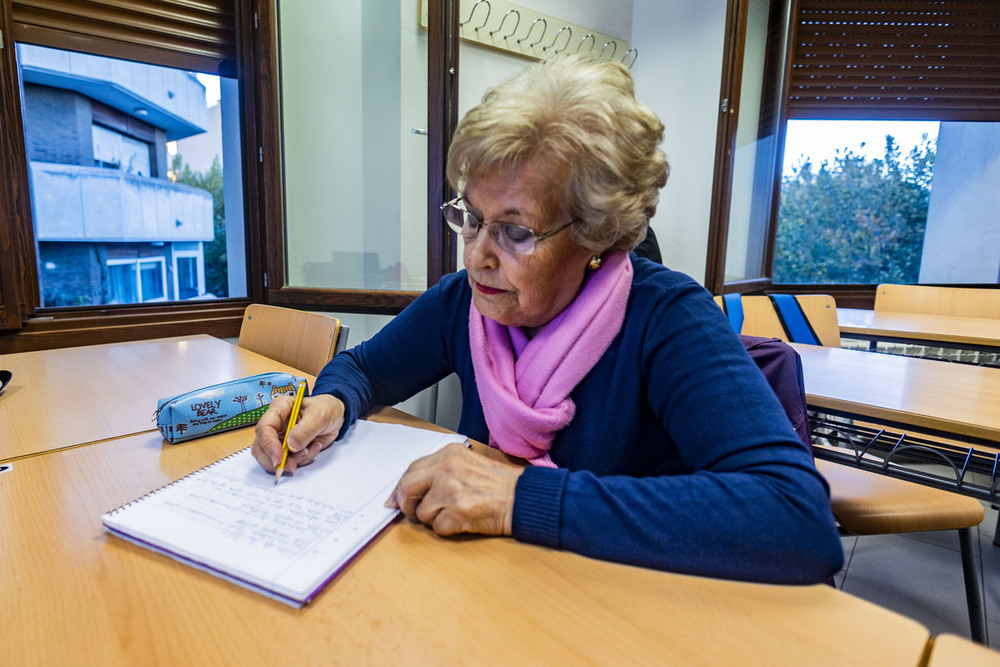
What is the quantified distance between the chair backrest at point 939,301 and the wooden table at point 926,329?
0.09 m

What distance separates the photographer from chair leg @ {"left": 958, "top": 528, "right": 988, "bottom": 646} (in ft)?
4.31

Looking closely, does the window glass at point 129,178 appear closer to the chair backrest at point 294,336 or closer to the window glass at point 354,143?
the window glass at point 354,143

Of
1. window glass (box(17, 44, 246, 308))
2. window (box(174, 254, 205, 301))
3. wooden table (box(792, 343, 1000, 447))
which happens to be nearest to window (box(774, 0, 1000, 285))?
wooden table (box(792, 343, 1000, 447))

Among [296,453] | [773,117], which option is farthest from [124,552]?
[773,117]

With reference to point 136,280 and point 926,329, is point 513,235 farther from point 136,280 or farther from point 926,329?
point 926,329

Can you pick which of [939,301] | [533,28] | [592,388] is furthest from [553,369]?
[939,301]

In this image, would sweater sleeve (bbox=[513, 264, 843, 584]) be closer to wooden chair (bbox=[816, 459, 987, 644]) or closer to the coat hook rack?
wooden chair (bbox=[816, 459, 987, 644])

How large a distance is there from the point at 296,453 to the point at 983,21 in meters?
4.97

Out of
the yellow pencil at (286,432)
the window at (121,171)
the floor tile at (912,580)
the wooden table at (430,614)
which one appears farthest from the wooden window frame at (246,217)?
the floor tile at (912,580)

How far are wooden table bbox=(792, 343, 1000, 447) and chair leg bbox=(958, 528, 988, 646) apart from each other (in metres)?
0.27

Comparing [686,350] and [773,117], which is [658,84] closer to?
[773,117]

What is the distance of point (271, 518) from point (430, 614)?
10.0 inches

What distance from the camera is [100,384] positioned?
1.38 metres

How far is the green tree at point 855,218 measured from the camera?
375 centimetres
